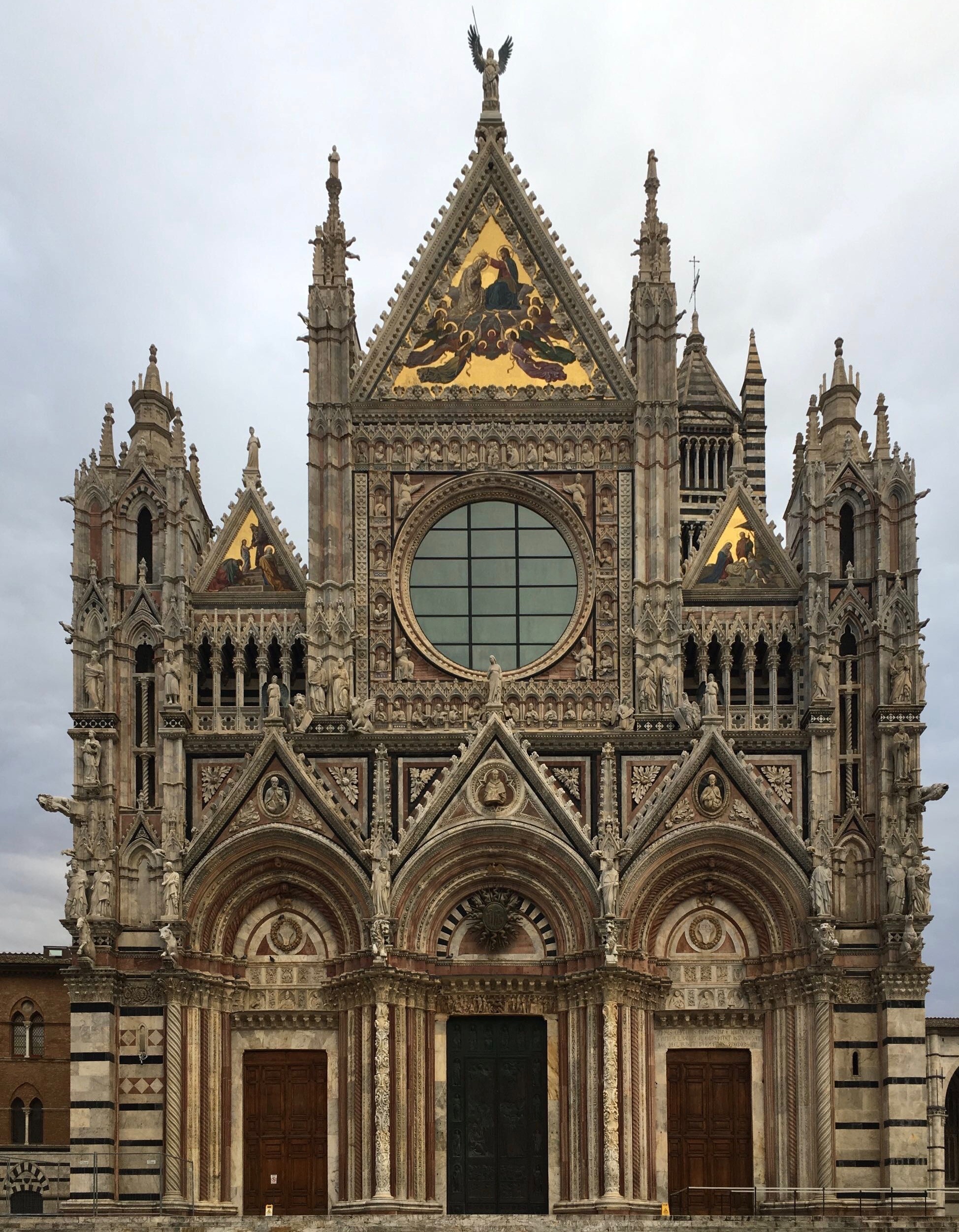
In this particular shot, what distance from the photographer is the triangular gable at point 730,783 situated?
104 ft

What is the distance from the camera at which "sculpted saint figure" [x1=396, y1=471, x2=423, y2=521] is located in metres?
34.0

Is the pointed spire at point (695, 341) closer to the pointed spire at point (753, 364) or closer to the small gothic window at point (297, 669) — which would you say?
the pointed spire at point (753, 364)

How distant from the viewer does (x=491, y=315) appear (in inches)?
1384

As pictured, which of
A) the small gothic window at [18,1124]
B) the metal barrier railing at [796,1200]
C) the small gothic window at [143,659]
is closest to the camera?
the metal barrier railing at [796,1200]

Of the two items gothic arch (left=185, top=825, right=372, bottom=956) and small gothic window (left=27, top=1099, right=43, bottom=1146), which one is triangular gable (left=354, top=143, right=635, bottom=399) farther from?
small gothic window (left=27, top=1099, right=43, bottom=1146)

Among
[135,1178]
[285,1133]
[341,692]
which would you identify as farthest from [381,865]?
[135,1178]

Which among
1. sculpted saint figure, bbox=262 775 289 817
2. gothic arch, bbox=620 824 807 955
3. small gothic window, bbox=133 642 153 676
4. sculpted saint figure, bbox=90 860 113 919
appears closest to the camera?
gothic arch, bbox=620 824 807 955

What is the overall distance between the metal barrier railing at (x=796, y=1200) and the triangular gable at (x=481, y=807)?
239 inches

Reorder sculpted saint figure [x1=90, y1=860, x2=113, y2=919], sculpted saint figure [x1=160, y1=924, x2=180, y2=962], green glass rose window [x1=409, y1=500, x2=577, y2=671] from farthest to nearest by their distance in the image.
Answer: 1. green glass rose window [x1=409, y1=500, x2=577, y2=671]
2. sculpted saint figure [x1=90, y1=860, x2=113, y2=919]
3. sculpted saint figure [x1=160, y1=924, x2=180, y2=962]

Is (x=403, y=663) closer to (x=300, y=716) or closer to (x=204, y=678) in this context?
(x=300, y=716)

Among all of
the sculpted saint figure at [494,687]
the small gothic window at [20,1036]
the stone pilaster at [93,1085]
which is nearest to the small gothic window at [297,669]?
the sculpted saint figure at [494,687]

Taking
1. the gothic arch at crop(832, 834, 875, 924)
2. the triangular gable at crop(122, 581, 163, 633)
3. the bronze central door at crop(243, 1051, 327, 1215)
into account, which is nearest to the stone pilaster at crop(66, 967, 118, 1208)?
the bronze central door at crop(243, 1051, 327, 1215)

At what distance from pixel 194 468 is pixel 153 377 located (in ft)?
6.29

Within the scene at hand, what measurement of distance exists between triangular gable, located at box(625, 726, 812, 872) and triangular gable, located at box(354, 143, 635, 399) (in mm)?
7149
